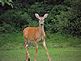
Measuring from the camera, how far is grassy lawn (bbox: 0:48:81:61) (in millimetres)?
18630

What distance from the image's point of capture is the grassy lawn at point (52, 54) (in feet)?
61.1

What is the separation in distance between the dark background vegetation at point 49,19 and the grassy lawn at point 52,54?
215cm

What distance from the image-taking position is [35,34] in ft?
59.5

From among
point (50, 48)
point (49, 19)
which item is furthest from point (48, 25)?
point (50, 48)

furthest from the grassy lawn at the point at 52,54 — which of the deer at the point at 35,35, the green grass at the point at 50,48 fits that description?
the deer at the point at 35,35

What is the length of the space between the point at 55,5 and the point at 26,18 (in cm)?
233

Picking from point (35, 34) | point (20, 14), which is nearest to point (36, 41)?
point (35, 34)

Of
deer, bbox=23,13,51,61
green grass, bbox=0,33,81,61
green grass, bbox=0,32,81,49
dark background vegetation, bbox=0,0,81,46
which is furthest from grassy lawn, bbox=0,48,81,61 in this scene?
dark background vegetation, bbox=0,0,81,46

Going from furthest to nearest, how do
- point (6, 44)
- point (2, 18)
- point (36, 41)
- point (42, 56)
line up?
point (2, 18)
point (6, 44)
point (42, 56)
point (36, 41)

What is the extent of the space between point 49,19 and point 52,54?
7775 millimetres

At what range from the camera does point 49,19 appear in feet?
90.9

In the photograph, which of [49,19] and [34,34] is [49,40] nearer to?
[49,19]

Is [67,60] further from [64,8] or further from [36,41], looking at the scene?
[64,8]

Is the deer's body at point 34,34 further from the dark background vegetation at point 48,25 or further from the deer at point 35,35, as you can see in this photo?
the dark background vegetation at point 48,25
